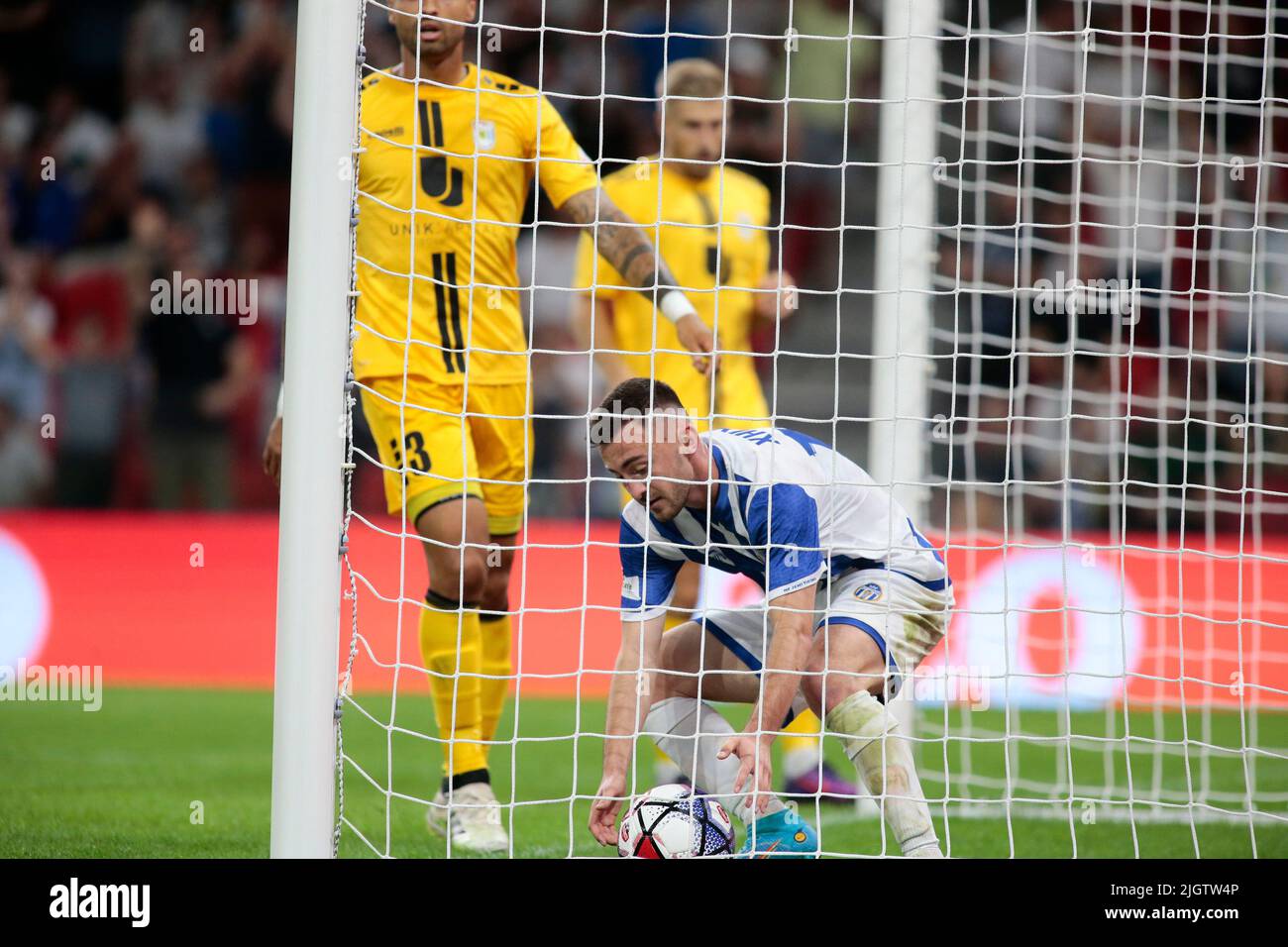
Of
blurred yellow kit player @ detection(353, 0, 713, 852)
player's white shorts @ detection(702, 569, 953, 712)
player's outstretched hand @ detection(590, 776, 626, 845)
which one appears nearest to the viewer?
player's outstretched hand @ detection(590, 776, 626, 845)

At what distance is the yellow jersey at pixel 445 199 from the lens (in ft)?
15.0

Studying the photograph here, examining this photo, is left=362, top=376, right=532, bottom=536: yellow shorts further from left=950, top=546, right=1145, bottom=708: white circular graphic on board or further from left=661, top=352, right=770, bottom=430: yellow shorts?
left=950, top=546, right=1145, bottom=708: white circular graphic on board

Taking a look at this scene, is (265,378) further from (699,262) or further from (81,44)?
(699,262)

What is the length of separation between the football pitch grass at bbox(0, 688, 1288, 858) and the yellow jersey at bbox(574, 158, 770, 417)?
56.1 inches

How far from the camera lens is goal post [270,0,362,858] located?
11.3 feet

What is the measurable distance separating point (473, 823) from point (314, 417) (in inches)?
59.9

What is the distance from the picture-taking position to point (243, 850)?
13.7ft

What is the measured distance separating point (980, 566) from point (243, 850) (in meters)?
4.64

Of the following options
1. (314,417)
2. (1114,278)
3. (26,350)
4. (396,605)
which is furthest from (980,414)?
(314,417)

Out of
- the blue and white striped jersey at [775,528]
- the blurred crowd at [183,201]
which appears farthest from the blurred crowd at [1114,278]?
the blue and white striped jersey at [775,528]

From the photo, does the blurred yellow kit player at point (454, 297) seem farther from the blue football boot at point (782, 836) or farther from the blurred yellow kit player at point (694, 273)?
the blurred yellow kit player at point (694, 273)

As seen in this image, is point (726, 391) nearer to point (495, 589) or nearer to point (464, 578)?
point (495, 589)

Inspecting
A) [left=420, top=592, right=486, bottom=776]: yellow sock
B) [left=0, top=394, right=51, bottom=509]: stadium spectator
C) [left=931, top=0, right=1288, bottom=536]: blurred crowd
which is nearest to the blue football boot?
[left=420, top=592, right=486, bottom=776]: yellow sock

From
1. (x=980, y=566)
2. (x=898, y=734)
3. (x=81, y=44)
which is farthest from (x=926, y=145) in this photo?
(x=81, y=44)
